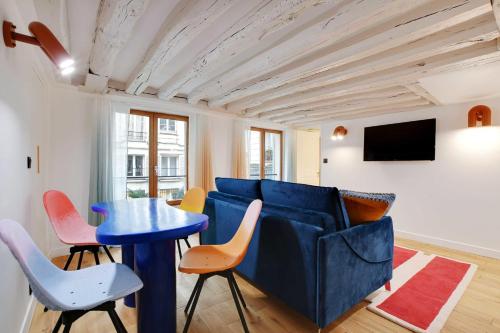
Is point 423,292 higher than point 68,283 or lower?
lower

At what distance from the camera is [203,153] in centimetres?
430

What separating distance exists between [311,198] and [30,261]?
176 centimetres

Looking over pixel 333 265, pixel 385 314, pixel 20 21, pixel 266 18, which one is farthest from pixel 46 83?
pixel 385 314

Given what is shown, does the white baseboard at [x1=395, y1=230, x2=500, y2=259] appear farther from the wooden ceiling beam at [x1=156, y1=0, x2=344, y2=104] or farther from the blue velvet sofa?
the wooden ceiling beam at [x1=156, y1=0, x2=344, y2=104]

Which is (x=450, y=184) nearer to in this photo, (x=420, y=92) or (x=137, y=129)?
(x=420, y=92)

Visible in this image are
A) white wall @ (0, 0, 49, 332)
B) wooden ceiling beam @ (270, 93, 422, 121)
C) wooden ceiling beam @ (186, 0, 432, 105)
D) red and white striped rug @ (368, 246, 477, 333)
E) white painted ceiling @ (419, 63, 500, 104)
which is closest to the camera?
white wall @ (0, 0, 49, 332)

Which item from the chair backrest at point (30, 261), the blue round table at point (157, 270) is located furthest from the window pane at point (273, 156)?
the chair backrest at point (30, 261)

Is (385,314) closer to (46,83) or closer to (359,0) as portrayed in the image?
(359,0)

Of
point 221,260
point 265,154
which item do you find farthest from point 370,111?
point 221,260

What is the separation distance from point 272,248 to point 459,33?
7.59ft

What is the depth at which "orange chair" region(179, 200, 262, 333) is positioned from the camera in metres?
1.55

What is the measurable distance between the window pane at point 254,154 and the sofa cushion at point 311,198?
10.7 feet

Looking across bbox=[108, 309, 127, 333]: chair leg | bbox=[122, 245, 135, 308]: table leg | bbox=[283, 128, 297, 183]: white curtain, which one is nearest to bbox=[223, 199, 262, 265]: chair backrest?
bbox=[108, 309, 127, 333]: chair leg

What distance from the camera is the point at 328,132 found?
5.35 meters
